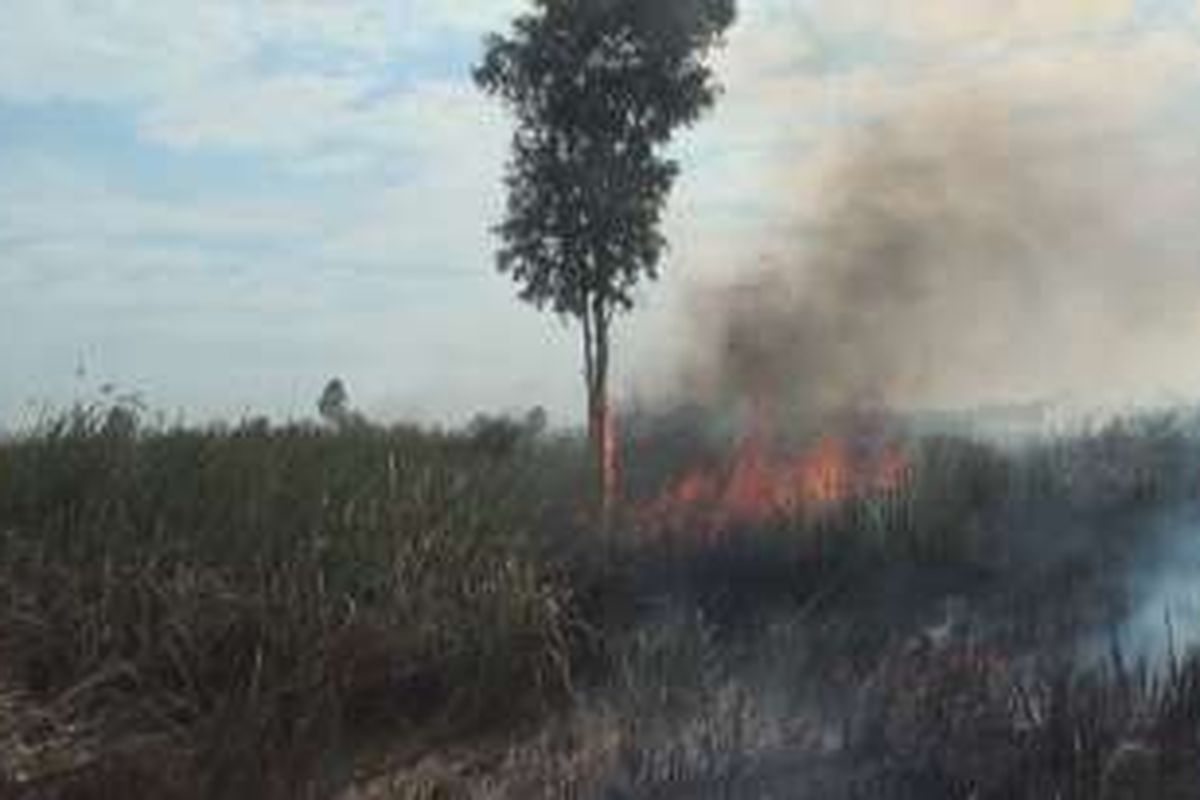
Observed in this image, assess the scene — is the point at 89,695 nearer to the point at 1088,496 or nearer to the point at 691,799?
the point at 691,799

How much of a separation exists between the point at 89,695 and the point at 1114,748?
540 centimetres

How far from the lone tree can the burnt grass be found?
7.48 m

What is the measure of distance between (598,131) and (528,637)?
544 inches

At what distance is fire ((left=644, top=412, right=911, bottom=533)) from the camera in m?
23.0

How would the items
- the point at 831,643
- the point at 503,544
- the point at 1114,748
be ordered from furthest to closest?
the point at 503,544 < the point at 831,643 < the point at 1114,748

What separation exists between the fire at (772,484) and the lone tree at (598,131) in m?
2.20

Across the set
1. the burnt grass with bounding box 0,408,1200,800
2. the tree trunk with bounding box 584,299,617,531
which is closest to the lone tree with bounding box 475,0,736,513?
the tree trunk with bounding box 584,299,617,531

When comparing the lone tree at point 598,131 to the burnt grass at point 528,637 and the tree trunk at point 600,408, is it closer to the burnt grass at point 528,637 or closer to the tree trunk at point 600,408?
the tree trunk at point 600,408

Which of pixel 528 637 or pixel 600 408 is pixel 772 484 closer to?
pixel 600 408

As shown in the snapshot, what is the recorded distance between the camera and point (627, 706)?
14.0 metres

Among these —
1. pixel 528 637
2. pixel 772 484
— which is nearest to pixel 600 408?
pixel 772 484

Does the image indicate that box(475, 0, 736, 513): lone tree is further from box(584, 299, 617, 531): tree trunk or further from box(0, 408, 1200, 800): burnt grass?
box(0, 408, 1200, 800): burnt grass

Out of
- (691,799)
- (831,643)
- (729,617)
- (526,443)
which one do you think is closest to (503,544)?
(729,617)

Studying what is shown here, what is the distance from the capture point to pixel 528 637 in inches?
644
